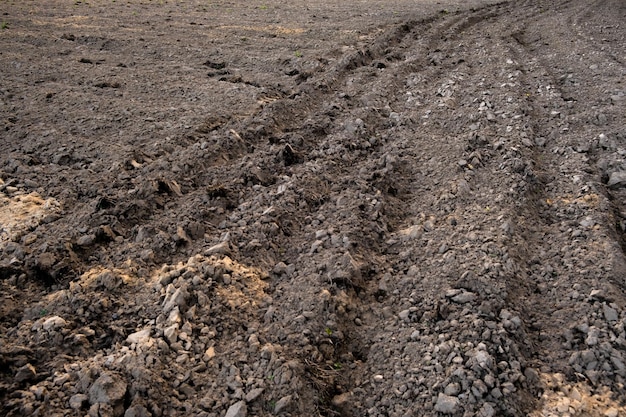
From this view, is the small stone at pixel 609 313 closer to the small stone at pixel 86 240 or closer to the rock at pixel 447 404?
the rock at pixel 447 404

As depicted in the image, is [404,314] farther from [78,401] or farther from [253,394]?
[78,401]

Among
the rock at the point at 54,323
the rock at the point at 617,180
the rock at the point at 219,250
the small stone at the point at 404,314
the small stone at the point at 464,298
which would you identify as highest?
the rock at the point at 617,180

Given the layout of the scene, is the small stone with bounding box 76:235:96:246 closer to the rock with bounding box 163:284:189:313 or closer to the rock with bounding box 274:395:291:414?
the rock with bounding box 163:284:189:313

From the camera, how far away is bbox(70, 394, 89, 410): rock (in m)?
2.95

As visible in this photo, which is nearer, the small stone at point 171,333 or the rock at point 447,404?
the rock at point 447,404

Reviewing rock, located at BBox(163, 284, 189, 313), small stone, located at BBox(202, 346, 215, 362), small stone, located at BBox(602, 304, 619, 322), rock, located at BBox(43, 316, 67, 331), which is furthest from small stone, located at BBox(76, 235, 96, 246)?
small stone, located at BBox(602, 304, 619, 322)

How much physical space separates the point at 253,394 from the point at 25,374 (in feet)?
5.16

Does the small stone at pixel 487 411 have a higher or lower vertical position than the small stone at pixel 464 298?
lower

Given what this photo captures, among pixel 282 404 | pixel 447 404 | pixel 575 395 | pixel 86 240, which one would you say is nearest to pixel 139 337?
pixel 282 404

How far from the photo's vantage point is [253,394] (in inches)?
121

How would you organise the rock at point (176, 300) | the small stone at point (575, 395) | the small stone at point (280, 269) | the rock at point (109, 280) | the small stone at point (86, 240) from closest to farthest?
the small stone at point (575, 395), the rock at point (176, 300), the rock at point (109, 280), the small stone at point (280, 269), the small stone at point (86, 240)

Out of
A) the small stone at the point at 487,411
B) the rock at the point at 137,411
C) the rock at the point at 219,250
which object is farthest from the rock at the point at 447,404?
the rock at the point at 219,250

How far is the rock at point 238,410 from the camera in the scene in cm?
297

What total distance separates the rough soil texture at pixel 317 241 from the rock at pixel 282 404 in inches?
0.6
